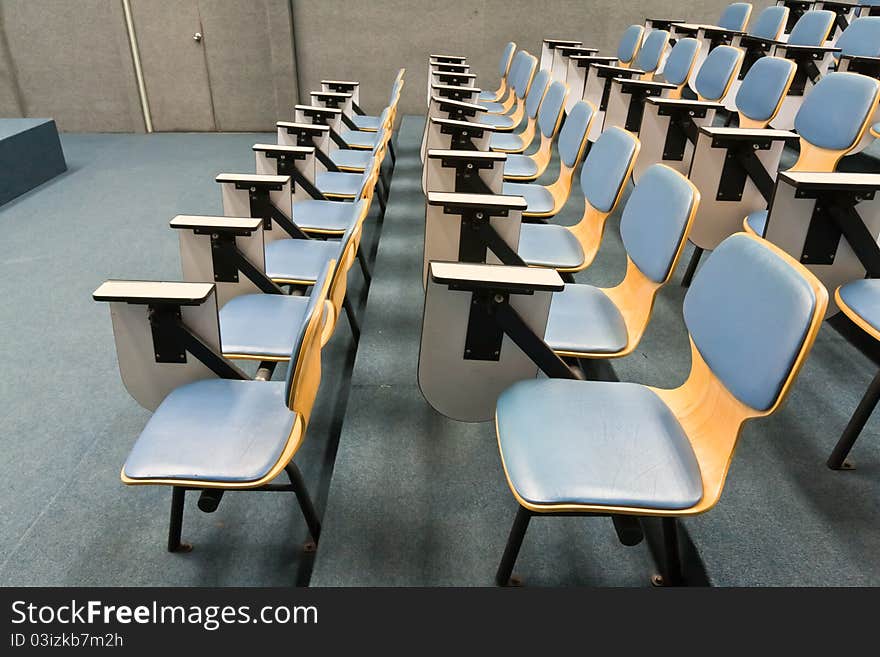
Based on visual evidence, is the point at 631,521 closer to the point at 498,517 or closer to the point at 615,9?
the point at 498,517

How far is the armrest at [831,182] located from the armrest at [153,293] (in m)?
1.79

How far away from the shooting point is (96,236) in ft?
13.1

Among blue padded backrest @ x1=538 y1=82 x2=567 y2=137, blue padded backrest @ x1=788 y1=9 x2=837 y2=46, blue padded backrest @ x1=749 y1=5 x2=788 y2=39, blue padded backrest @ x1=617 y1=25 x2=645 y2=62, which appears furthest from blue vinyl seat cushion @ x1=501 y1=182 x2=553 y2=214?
blue padded backrest @ x1=749 y1=5 x2=788 y2=39

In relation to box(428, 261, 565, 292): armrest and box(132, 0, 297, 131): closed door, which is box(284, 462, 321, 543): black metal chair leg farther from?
box(132, 0, 297, 131): closed door

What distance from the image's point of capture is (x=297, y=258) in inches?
100

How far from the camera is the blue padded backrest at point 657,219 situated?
1748mm

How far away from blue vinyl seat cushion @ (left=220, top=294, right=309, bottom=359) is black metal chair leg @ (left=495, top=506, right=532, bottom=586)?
0.87 m

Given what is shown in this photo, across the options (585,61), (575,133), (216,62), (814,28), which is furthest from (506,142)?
(216,62)

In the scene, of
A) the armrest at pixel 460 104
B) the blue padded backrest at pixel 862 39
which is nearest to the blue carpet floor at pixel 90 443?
the armrest at pixel 460 104

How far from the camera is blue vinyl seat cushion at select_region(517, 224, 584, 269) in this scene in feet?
7.78

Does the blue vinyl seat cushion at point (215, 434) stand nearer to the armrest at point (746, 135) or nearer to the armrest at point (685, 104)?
the armrest at point (746, 135)

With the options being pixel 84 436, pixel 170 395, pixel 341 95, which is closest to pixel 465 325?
pixel 170 395
